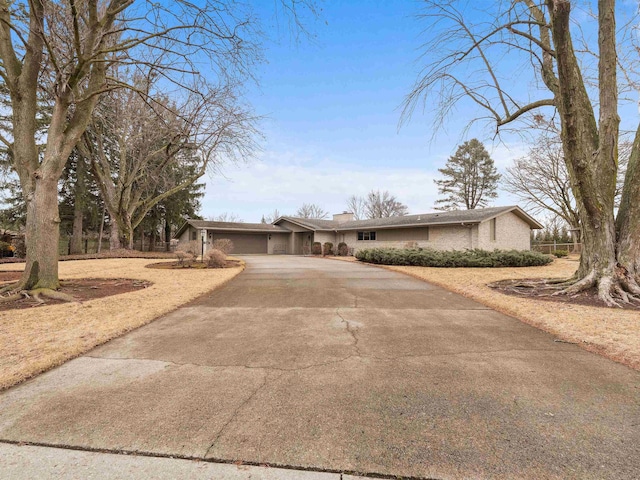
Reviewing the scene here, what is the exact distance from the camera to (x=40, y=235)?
287 inches

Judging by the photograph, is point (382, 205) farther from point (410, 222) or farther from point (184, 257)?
point (184, 257)

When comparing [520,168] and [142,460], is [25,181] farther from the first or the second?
[520,168]

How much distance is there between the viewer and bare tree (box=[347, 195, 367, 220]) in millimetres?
50938

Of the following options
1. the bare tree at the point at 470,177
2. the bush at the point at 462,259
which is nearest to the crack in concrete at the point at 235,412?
the bush at the point at 462,259

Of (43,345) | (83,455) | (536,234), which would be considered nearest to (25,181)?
(43,345)

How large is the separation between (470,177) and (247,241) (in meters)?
27.5

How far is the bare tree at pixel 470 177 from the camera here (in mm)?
37844

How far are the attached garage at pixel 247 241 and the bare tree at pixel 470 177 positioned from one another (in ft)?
76.4

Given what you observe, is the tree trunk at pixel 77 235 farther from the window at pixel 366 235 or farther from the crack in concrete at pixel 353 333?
the crack in concrete at pixel 353 333

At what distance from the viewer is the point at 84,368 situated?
3.46 m

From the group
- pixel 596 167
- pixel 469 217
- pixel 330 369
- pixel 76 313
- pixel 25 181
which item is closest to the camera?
pixel 330 369

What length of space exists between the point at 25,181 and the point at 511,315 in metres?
10.7

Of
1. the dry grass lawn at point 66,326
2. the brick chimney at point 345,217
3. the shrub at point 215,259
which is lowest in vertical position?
the dry grass lawn at point 66,326

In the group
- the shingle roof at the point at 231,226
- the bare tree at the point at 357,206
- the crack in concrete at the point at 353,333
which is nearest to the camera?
the crack in concrete at the point at 353,333
